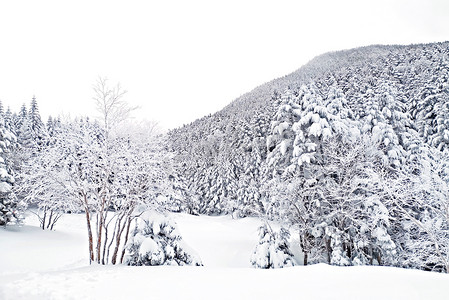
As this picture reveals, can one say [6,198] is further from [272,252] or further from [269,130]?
[269,130]

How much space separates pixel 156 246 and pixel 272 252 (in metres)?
7.19

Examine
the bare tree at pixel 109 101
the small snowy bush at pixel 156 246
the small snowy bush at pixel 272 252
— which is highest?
the bare tree at pixel 109 101

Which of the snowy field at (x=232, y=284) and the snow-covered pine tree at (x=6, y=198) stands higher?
the snow-covered pine tree at (x=6, y=198)

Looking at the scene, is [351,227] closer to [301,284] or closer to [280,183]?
[280,183]

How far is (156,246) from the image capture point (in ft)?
42.5

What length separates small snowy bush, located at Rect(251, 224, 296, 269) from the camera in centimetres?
1620

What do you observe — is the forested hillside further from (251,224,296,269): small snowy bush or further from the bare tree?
the bare tree

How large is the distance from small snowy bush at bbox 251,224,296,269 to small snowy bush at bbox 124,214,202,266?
14.0 feet

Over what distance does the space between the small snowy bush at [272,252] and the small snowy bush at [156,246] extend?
426cm

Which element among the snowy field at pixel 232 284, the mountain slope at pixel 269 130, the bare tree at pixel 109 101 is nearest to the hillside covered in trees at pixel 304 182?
the bare tree at pixel 109 101

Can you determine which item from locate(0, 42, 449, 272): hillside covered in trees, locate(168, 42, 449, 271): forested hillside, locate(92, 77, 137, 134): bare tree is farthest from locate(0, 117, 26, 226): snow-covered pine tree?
locate(168, 42, 449, 271): forested hillside

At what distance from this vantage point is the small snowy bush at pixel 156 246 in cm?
1283

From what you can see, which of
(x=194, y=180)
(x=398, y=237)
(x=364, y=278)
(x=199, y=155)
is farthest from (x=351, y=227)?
(x=199, y=155)

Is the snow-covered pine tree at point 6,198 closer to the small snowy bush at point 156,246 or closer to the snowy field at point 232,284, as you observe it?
the small snowy bush at point 156,246
